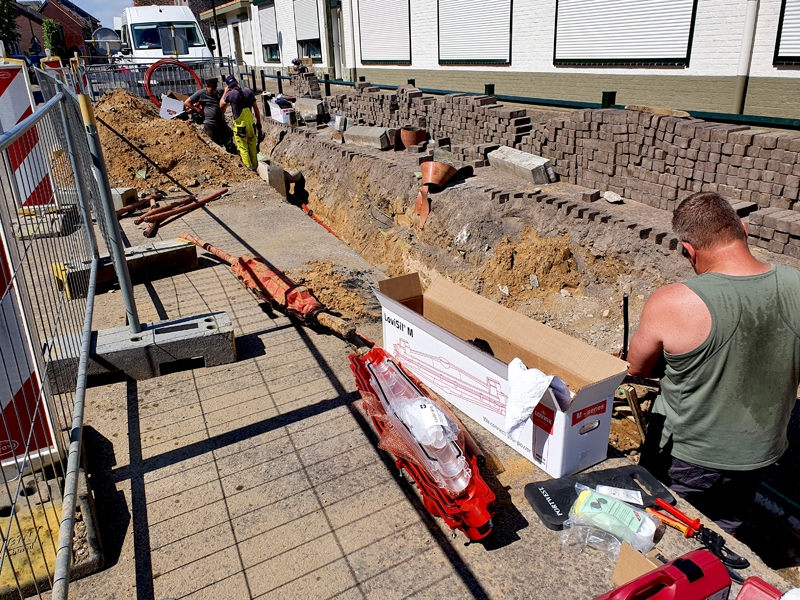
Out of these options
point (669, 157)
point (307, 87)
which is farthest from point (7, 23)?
point (669, 157)

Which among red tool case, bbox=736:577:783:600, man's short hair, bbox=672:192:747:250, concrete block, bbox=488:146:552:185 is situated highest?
man's short hair, bbox=672:192:747:250

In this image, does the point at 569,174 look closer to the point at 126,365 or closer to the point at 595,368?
the point at 595,368

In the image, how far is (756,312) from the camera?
243 cm

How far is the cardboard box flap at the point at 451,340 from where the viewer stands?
121 inches

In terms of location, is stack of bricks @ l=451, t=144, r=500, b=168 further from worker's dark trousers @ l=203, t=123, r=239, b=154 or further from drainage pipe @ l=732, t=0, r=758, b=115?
worker's dark trousers @ l=203, t=123, r=239, b=154

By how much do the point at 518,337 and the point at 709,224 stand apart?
1379mm

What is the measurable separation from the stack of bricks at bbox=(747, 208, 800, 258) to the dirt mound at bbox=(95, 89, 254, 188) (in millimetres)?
9025

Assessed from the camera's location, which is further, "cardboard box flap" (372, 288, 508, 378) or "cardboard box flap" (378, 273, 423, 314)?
"cardboard box flap" (378, 273, 423, 314)

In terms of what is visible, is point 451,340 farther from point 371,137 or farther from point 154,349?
point 371,137

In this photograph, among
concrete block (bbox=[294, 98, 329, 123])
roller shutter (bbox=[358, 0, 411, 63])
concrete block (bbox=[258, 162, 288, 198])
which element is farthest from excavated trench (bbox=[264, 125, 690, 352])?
roller shutter (bbox=[358, 0, 411, 63])

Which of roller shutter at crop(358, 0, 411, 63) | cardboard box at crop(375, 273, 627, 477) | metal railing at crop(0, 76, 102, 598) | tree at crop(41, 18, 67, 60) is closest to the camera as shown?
metal railing at crop(0, 76, 102, 598)

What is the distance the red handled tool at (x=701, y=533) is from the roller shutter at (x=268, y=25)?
32.1 meters

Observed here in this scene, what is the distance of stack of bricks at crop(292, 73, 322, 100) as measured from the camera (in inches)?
711

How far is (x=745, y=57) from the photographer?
9.34m
